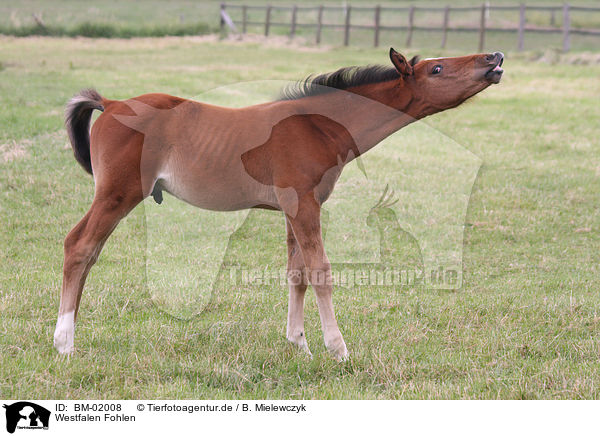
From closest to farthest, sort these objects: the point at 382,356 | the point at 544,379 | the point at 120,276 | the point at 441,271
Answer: the point at 544,379
the point at 382,356
the point at 120,276
the point at 441,271

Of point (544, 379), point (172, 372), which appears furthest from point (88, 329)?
point (544, 379)

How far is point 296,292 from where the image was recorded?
15.9ft

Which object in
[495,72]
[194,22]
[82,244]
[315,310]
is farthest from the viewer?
[194,22]

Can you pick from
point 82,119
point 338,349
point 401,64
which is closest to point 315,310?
point 338,349

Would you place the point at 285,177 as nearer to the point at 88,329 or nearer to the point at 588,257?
the point at 88,329

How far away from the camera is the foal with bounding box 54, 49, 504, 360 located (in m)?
4.41

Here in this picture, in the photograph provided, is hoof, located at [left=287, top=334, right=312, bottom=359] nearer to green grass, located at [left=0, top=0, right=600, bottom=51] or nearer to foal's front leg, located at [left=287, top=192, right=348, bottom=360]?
foal's front leg, located at [left=287, top=192, right=348, bottom=360]

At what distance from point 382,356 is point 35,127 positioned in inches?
335

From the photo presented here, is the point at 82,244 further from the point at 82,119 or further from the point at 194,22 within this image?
the point at 194,22

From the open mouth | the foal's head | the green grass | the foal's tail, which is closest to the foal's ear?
the foal's head

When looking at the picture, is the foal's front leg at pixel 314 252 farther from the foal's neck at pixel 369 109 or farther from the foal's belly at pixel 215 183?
the foal's neck at pixel 369 109

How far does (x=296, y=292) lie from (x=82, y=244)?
1519 millimetres

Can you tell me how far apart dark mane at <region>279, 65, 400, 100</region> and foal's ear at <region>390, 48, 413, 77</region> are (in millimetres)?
83

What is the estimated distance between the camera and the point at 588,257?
7.35 m
